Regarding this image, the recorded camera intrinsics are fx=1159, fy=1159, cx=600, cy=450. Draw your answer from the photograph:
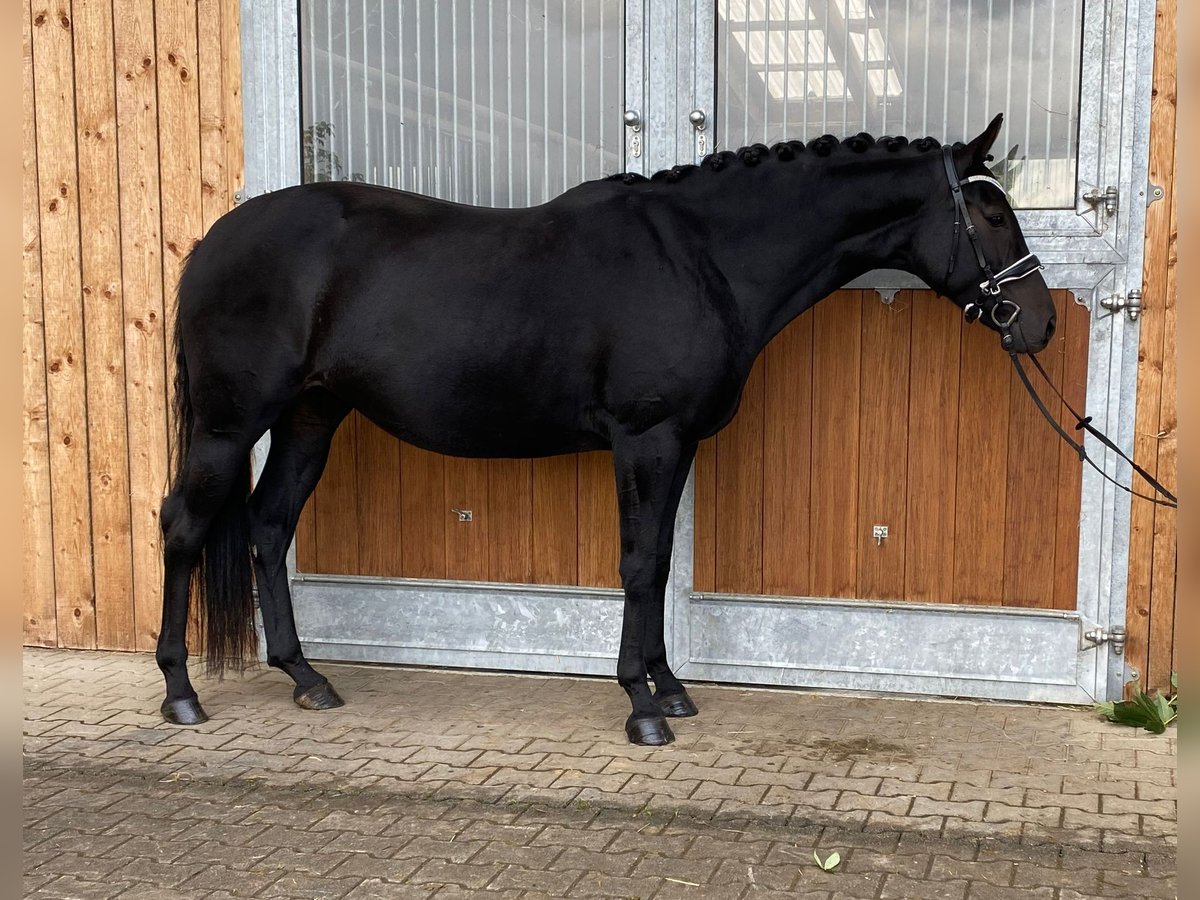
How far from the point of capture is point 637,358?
368 centimetres

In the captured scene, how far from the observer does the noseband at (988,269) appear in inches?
142

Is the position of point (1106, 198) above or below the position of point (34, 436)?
above

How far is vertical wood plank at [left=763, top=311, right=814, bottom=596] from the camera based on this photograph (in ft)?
13.9

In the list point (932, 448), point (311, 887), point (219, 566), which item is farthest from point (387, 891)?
point (932, 448)

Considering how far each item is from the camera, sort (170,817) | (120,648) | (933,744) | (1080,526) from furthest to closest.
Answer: (120,648)
(1080,526)
(933,744)
(170,817)

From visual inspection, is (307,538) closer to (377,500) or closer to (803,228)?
(377,500)

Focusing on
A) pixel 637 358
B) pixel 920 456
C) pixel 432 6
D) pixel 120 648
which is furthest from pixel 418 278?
pixel 120 648

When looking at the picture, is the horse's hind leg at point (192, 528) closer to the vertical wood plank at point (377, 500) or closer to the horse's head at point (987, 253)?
the vertical wood plank at point (377, 500)

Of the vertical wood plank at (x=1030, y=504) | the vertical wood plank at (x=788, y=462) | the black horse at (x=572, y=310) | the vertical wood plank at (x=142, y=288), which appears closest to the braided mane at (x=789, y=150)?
the black horse at (x=572, y=310)

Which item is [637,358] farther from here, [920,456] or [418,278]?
[920,456]

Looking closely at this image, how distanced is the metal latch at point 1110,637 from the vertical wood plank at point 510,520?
2.04m

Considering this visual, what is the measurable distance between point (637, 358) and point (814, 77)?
1.33 meters

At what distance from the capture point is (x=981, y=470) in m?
4.11

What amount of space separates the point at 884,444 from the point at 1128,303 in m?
0.93
